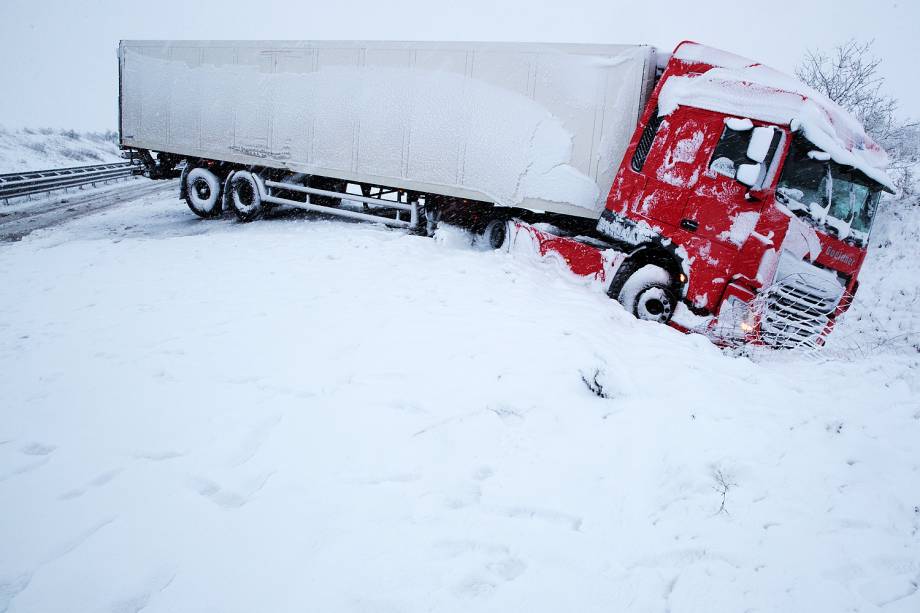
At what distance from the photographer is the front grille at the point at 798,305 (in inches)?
189

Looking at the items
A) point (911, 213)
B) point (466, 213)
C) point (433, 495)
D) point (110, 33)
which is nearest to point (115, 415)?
point (433, 495)

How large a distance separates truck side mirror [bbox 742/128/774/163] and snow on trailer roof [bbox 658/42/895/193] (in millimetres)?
268

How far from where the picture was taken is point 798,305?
4.89m

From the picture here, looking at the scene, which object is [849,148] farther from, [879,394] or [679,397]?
[679,397]

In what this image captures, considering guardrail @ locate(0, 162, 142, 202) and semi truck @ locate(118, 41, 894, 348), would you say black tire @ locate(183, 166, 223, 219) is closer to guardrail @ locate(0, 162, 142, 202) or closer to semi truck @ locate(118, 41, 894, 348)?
semi truck @ locate(118, 41, 894, 348)

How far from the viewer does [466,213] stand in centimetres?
808

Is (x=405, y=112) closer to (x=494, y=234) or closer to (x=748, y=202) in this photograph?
(x=494, y=234)

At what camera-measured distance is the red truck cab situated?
185 inches

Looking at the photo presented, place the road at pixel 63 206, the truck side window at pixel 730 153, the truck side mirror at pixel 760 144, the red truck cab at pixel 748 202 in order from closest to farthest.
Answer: the truck side mirror at pixel 760 144 → the red truck cab at pixel 748 202 → the truck side window at pixel 730 153 → the road at pixel 63 206

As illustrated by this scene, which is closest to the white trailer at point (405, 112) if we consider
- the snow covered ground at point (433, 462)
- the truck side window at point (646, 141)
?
the truck side window at point (646, 141)

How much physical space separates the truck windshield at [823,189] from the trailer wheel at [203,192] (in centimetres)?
1060

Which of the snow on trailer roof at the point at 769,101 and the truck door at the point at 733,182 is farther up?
the snow on trailer roof at the point at 769,101

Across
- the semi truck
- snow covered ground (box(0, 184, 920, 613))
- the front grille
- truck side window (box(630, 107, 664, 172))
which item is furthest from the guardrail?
the front grille

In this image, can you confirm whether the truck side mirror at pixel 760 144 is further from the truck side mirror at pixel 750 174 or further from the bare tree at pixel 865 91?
the bare tree at pixel 865 91
